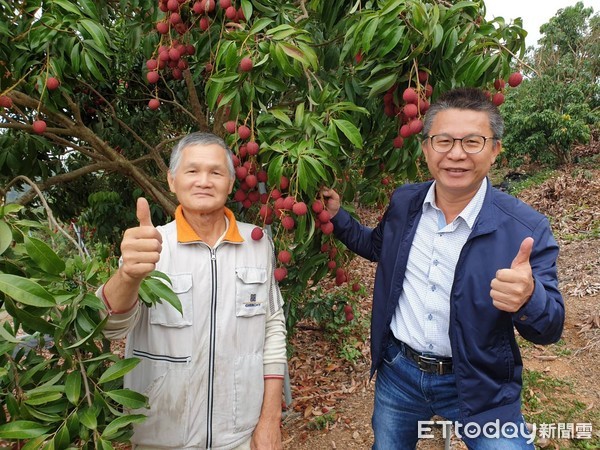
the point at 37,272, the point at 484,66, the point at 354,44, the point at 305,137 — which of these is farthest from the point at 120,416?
the point at 484,66

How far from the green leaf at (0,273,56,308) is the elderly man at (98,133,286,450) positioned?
→ 1.37 feet

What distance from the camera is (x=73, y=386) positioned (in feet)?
3.00

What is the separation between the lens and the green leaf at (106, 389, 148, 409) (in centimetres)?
96

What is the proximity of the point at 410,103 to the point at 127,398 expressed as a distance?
3.59 feet

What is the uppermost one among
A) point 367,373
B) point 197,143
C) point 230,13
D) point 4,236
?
point 230,13

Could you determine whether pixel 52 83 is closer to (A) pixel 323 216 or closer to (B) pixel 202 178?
(B) pixel 202 178

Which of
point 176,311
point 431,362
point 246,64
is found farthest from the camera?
point 431,362

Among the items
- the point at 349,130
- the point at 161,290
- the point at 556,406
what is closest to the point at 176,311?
the point at 161,290

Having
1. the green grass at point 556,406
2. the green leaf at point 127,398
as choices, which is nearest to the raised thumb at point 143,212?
the green leaf at point 127,398

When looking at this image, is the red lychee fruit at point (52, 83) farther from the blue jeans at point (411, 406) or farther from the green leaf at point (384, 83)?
the blue jeans at point (411, 406)

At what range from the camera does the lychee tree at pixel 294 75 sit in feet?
4.29

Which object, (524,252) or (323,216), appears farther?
(323,216)

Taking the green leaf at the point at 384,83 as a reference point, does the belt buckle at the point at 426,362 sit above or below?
below

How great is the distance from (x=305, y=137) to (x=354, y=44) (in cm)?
34
